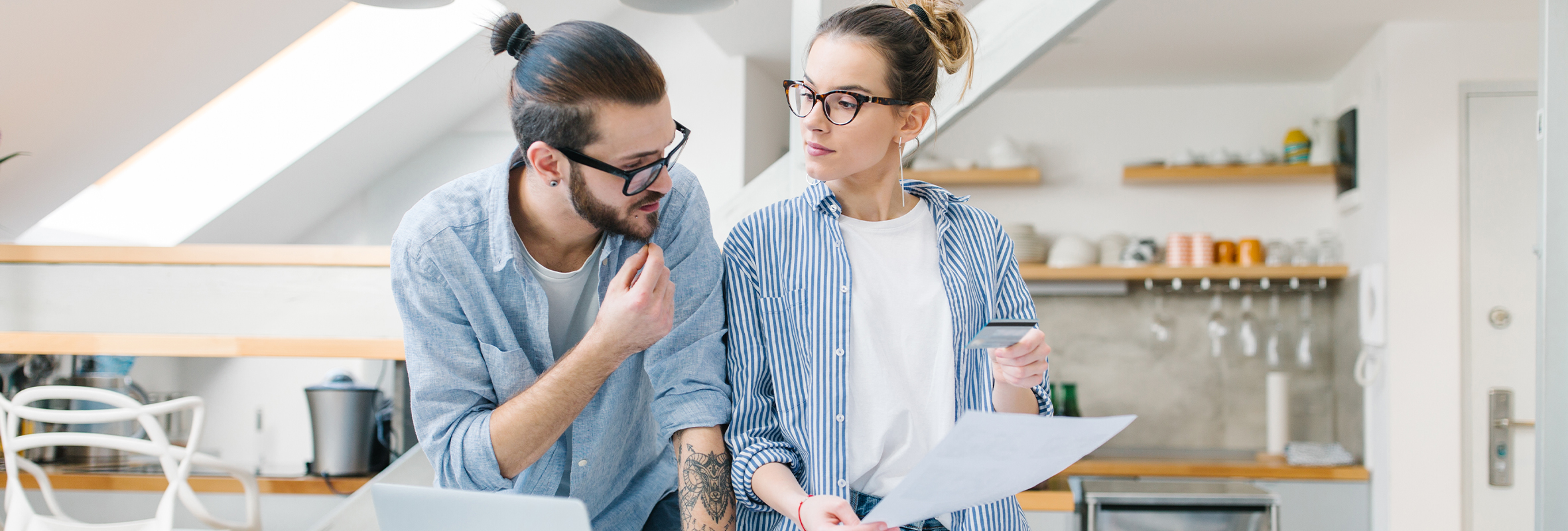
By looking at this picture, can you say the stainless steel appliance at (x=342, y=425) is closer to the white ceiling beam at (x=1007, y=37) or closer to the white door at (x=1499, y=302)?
the white ceiling beam at (x=1007, y=37)

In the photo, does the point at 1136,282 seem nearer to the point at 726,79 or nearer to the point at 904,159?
the point at 726,79

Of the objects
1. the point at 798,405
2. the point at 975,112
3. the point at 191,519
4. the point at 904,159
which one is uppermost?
the point at 975,112

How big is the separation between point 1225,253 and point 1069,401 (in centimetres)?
98

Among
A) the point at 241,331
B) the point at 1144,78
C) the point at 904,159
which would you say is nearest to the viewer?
the point at 904,159

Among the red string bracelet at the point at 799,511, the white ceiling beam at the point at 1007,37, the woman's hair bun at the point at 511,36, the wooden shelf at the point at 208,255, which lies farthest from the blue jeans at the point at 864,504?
the wooden shelf at the point at 208,255

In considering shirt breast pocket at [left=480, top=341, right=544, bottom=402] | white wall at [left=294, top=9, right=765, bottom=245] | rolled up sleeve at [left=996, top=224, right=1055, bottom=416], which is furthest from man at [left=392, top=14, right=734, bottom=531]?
white wall at [left=294, top=9, right=765, bottom=245]

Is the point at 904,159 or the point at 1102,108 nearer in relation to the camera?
the point at 904,159

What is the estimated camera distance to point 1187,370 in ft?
13.5

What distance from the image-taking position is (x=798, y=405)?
114 centimetres

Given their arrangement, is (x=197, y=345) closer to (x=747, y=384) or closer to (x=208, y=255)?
(x=208, y=255)

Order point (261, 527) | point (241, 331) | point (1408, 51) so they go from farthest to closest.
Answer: point (1408, 51)
point (261, 527)
point (241, 331)

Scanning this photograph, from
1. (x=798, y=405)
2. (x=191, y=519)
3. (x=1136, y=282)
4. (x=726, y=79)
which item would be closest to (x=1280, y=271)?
(x=1136, y=282)

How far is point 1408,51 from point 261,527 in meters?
4.09

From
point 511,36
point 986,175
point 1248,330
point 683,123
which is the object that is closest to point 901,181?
point 511,36
